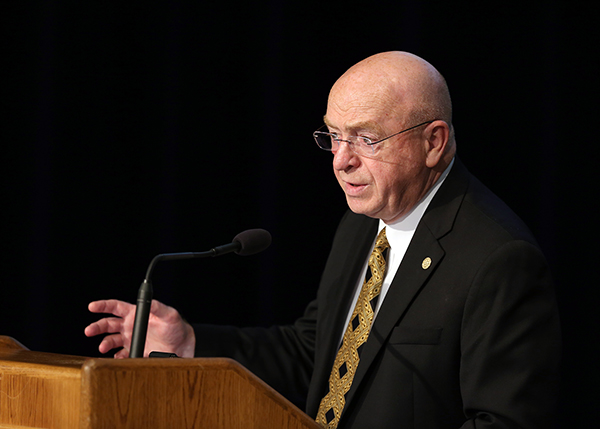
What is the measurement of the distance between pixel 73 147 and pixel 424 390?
1.87 m

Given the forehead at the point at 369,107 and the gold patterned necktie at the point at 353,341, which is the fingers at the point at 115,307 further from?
the forehead at the point at 369,107

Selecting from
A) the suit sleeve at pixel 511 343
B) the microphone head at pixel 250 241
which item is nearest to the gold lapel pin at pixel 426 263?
the suit sleeve at pixel 511 343

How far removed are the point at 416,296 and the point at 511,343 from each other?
24 cm

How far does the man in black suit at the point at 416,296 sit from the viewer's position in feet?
4.54

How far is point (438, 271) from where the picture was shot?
5.01 feet

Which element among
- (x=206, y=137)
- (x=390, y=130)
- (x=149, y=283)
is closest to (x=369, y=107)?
(x=390, y=130)

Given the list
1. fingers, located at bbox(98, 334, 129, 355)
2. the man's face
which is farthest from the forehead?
fingers, located at bbox(98, 334, 129, 355)

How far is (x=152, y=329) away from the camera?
1654mm

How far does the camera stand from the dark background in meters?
2.63

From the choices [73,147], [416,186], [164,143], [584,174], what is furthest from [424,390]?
[73,147]

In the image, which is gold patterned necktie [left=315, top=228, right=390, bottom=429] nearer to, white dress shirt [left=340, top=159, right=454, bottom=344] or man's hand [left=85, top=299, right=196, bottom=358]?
white dress shirt [left=340, top=159, right=454, bottom=344]

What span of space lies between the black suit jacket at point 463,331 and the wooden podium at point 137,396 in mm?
434

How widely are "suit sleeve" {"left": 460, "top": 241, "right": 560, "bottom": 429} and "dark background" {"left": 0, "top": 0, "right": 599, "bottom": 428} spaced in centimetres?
125

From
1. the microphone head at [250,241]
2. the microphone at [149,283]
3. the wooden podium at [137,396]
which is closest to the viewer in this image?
the wooden podium at [137,396]
